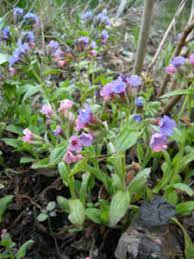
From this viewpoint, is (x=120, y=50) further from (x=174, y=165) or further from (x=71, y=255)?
(x=71, y=255)

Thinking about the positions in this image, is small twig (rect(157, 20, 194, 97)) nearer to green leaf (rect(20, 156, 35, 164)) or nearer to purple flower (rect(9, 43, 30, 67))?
purple flower (rect(9, 43, 30, 67))

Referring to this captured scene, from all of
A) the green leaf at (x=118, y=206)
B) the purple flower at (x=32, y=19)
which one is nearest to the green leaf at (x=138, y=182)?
the green leaf at (x=118, y=206)

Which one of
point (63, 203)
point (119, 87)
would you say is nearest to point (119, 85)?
point (119, 87)

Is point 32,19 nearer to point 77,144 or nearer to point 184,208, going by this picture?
point 77,144

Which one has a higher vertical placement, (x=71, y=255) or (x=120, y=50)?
(x=120, y=50)

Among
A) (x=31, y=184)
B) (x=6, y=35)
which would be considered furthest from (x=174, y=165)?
(x=6, y=35)

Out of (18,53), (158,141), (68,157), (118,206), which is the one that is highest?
(18,53)

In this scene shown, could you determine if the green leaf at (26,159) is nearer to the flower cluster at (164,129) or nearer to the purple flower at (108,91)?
the purple flower at (108,91)
